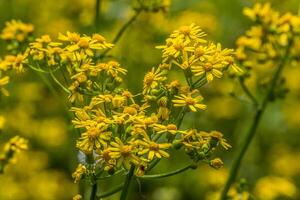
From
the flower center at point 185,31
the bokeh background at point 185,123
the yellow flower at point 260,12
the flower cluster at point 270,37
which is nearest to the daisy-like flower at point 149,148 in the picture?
the flower center at point 185,31

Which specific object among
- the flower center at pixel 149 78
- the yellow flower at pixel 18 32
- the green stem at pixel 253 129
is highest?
the flower center at pixel 149 78

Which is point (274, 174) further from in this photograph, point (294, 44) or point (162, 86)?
point (162, 86)

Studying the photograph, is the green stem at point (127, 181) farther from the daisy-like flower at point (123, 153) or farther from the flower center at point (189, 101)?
the flower center at point (189, 101)

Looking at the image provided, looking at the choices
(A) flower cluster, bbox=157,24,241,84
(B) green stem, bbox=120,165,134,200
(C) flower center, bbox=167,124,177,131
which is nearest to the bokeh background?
(A) flower cluster, bbox=157,24,241,84

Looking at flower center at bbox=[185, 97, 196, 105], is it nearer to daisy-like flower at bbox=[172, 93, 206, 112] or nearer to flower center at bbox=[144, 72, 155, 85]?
daisy-like flower at bbox=[172, 93, 206, 112]

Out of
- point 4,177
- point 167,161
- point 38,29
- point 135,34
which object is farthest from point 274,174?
point 38,29

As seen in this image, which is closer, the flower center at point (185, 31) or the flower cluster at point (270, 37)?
the flower center at point (185, 31)

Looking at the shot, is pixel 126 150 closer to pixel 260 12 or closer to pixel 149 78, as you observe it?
pixel 149 78
